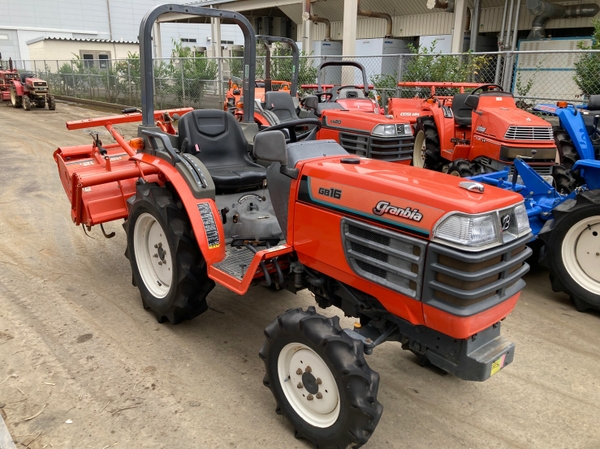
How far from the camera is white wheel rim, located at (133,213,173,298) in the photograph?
3.76 metres

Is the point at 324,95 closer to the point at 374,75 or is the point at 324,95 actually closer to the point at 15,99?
the point at 374,75

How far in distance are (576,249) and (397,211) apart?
8.24 feet

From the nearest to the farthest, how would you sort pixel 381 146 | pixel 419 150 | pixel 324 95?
pixel 381 146 → pixel 419 150 → pixel 324 95

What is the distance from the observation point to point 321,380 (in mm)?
2518

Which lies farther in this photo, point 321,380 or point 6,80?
point 6,80

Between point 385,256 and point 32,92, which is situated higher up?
point 32,92

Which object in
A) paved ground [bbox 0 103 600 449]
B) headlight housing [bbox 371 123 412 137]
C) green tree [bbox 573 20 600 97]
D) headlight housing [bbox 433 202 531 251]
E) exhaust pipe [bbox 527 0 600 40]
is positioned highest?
exhaust pipe [bbox 527 0 600 40]

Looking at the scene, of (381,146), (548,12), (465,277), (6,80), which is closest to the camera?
(465,277)

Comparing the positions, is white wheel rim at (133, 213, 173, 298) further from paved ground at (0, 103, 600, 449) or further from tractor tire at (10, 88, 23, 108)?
tractor tire at (10, 88, 23, 108)

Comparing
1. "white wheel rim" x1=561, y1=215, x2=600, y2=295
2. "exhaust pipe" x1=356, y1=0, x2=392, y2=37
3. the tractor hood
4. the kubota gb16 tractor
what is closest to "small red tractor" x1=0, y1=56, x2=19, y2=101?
"exhaust pipe" x1=356, y1=0, x2=392, y2=37

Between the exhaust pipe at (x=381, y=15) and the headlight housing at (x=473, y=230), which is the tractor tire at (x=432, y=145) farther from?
the exhaust pipe at (x=381, y=15)

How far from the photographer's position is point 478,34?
1636 centimetres

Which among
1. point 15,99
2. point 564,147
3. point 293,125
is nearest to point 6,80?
point 15,99

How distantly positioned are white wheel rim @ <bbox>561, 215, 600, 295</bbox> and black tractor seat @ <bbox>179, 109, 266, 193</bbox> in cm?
250
